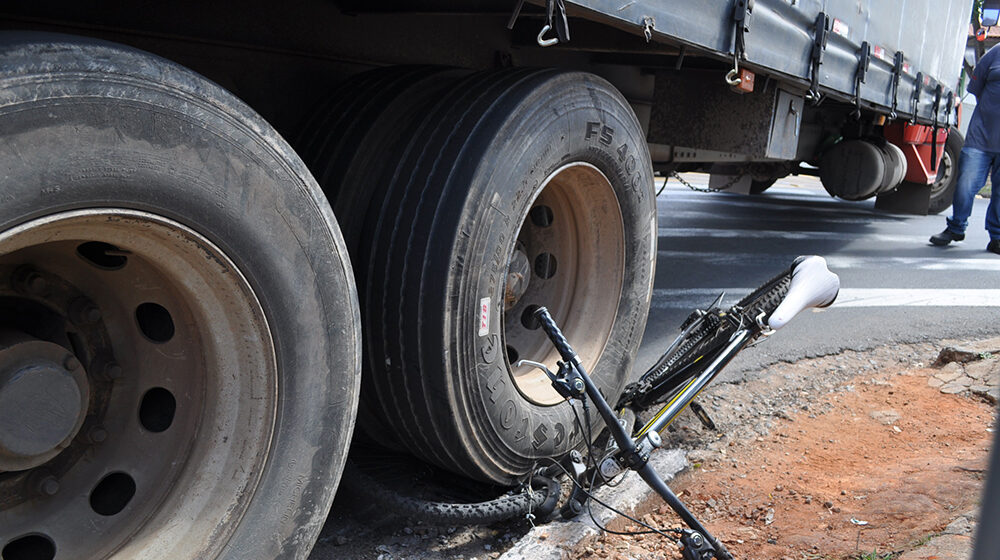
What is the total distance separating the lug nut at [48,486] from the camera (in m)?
1.70

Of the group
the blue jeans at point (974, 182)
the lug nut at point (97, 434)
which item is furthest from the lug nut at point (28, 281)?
the blue jeans at point (974, 182)

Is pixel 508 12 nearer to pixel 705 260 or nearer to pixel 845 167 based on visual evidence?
pixel 705 260

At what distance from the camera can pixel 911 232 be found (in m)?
9.34

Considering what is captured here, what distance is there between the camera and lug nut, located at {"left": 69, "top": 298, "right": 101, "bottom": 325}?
1768 mm

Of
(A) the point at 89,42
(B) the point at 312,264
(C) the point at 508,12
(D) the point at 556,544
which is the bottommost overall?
(D) the point at 556,544

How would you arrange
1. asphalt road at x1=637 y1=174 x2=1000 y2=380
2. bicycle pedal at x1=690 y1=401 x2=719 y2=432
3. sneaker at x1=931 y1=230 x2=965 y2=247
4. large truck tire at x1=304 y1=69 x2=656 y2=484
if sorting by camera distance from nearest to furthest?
large truck tire at x1=304 y1=69 x2=656 y2=484, bicycle pedal at x1=690 y1=401 x2=719 y2=432, asphalt road at x1=637 y1=174 x2=1000 y2=380, sneaker at x1=931 y1=230 x2=965 y2=247

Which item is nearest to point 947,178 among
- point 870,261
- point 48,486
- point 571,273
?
point 870,261

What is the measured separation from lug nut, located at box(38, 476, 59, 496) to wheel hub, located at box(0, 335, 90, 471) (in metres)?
0.10

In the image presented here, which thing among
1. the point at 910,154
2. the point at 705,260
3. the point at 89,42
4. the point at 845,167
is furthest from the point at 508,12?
the point at 910,154

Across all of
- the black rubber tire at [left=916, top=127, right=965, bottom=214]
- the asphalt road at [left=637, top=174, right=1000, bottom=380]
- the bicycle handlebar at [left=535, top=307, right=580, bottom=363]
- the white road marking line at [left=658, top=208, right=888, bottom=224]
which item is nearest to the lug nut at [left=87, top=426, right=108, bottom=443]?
the bicycle handlebar at [left=535, top=307, right=580, bottom=363]

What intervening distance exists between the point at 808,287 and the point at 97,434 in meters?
2.40

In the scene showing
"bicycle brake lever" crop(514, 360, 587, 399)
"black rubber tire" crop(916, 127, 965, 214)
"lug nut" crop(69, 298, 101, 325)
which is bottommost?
"bicycle brake lever" crop(514, 360, 587, 399)

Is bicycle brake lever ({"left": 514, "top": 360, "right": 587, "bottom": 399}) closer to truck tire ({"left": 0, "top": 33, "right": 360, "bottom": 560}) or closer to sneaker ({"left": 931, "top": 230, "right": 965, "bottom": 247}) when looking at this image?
truck tire ({"left": 0, "top": 33, "right": 360, "bottom": 560})

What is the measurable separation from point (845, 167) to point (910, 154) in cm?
169
